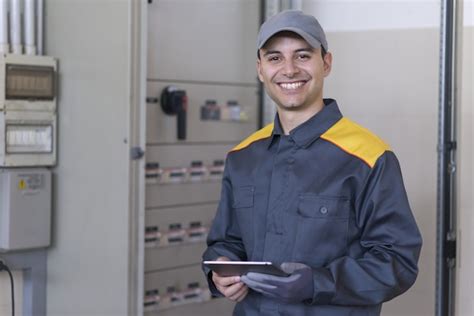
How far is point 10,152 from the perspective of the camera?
2.83 meters

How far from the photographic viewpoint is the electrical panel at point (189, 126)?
362 centimetres

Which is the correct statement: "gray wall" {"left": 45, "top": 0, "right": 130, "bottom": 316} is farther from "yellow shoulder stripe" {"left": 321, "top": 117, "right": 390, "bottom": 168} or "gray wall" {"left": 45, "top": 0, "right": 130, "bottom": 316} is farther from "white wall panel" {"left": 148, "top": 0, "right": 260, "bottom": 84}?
"yellow shoulder stripe" {"left": 321, "top": 117, "right": 390, "bottom": 168}

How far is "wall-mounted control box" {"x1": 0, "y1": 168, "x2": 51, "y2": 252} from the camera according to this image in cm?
283

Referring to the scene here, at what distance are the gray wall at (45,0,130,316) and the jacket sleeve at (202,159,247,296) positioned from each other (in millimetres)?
984

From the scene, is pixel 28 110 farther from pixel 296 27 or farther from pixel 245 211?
pixel 296 27

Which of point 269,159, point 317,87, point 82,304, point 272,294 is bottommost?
point 82,304

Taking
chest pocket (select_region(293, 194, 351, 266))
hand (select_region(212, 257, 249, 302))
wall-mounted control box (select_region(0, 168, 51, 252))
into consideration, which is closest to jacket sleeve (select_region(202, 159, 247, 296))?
hand (select_region(212, 257, 249, 302))

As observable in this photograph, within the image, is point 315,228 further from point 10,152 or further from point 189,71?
point 189,71

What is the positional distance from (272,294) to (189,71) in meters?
2.05

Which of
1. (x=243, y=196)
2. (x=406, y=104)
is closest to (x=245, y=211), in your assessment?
(x=243, y=196)

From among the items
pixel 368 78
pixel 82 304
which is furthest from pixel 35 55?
pixel 368 78

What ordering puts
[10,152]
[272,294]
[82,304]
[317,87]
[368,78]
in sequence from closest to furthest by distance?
[272,294]
[317,87]
[10,152]
[82,304]
[368,78]

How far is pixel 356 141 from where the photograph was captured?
2018 millimetres

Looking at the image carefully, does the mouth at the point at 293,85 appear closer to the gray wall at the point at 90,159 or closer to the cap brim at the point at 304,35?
the cap brim at the point at 304,35
